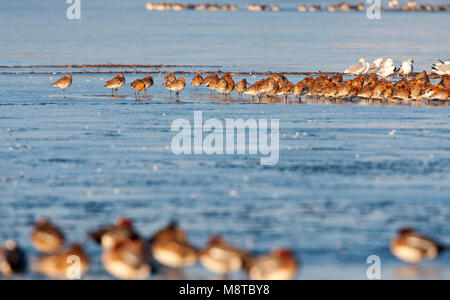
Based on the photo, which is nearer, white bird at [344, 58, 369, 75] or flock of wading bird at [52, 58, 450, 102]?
flock of wading bird at [52, 58, 450, 102]

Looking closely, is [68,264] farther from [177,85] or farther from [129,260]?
[177,85]

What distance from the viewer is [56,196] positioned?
13406mm

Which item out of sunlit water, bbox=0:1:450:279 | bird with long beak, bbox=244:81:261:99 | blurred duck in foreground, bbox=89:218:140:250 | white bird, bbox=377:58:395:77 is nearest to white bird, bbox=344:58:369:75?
white bird, bbox=377:58:395:77

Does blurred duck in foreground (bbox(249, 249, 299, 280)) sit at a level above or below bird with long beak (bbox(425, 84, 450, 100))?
below

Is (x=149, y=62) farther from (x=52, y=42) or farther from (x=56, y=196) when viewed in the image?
(x=56, y=196)

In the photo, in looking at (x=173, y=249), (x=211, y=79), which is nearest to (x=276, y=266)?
(x=173, y=249)

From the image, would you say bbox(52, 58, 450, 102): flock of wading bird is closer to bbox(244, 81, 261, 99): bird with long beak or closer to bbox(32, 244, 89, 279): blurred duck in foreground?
bbox(244, 81, 261, 99): bird with long beak

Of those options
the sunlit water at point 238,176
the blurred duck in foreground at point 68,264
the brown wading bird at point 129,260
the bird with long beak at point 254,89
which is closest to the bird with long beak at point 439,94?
the sunlit water at point 238,176

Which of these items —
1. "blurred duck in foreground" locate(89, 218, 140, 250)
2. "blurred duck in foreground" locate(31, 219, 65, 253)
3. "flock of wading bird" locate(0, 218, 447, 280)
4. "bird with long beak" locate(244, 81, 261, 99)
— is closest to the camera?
"flock of wading bird" locate(0, 218, 447, 280)

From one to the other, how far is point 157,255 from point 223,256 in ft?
2.57

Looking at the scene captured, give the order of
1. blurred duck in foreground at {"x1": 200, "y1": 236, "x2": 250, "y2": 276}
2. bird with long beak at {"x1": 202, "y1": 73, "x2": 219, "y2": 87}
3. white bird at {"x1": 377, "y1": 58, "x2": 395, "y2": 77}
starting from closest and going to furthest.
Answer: blurred duck in foreground at {"x1": 200, "y1": 236, "x2": 250, "y2": 276} → bird with long beak at {"x1": 202, "y1": 73, "x2": 219, "y2": 87} → white bird at {"x1": 377, "y1": 58, "x2": 395, "y2": 77}

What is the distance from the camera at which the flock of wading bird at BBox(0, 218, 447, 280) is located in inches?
364

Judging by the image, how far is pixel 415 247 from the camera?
9930 millimetres

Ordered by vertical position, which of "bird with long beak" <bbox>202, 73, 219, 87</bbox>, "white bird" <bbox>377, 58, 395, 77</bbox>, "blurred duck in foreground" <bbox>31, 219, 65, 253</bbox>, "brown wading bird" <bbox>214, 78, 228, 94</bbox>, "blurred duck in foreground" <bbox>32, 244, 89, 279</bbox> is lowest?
"blurred duck in foreground" <bbox>32, 244, 89, 279</bbox>
